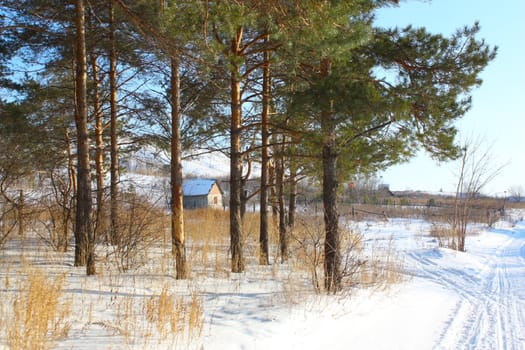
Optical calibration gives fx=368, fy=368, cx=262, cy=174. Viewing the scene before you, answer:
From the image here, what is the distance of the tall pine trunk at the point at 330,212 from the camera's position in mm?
5660

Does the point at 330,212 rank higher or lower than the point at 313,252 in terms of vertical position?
higher

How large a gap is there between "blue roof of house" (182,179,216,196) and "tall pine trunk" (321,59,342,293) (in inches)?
1536

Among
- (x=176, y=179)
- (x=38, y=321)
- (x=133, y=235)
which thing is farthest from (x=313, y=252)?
(x=38, y=321)

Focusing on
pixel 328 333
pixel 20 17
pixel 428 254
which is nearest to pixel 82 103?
pixel 20 17

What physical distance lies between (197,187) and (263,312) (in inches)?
1672

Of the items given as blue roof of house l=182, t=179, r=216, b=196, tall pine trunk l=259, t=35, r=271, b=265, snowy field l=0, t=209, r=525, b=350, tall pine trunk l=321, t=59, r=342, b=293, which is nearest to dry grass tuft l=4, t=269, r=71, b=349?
snowy field l=0, t=209, r=525, b=350

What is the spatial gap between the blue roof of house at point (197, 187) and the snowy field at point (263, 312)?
36.9m

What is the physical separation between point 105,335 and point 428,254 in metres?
11.2

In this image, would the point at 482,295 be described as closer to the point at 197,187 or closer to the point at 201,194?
the point at 201,194

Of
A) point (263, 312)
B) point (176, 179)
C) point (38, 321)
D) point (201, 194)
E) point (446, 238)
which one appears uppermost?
point (201, 194)

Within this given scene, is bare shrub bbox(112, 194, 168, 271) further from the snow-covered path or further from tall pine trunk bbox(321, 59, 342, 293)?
the snow-covered path

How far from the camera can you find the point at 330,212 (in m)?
5.95

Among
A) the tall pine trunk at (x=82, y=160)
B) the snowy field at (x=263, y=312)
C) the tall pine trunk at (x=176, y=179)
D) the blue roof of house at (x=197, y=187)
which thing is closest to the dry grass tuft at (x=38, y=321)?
the snowy field at (x=263, y=312)

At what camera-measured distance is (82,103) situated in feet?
20.5
